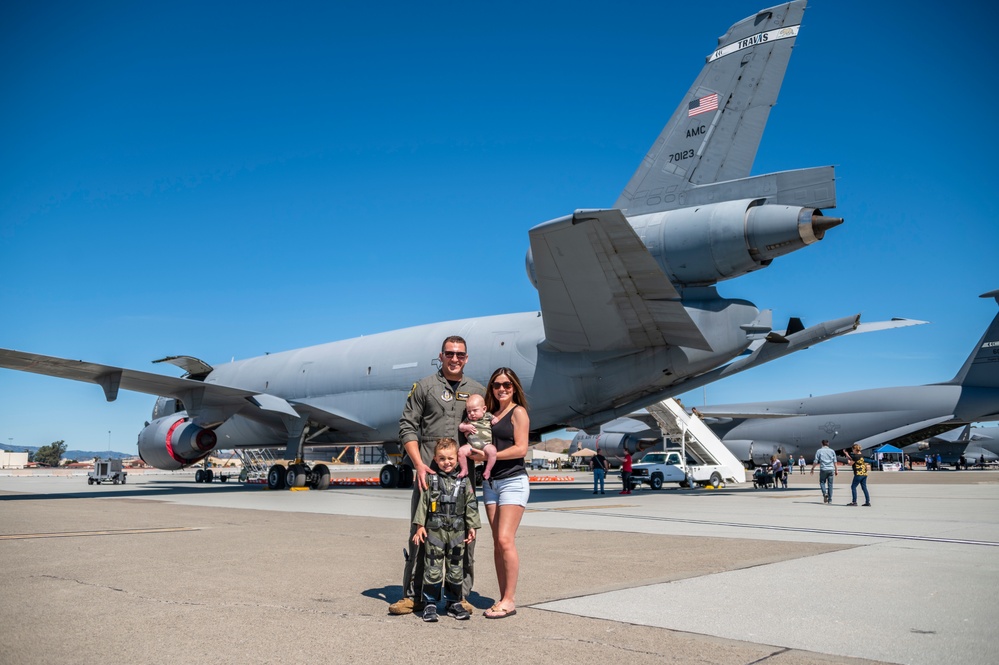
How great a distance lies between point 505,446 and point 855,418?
44438mm

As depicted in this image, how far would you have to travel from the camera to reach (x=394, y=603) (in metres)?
5.44

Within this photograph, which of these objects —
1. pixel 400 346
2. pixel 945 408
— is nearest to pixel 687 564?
pixel 400 346

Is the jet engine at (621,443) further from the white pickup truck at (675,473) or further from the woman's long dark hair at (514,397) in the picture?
the woman's long dark hair at (514,397)

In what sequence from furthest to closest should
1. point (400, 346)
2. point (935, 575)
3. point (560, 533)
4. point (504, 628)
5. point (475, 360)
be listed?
1. point (400, 346)
2. point (475, 360)
3. point (560, 533)
4. point (935, 575)
5. point (504, 628)

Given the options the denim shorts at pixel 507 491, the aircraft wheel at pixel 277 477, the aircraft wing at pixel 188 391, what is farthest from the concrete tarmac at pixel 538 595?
the aircraft wheel at pixel 277 477

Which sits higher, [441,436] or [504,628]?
[441,436]

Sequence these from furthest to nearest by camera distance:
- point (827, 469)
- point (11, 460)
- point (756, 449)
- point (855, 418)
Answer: point (11, 460) < point (756, 449) < point (855, 418) < point (827, 469)

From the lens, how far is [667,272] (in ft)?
51.5

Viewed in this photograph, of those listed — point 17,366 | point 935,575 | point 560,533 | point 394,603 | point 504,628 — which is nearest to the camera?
point 504,628

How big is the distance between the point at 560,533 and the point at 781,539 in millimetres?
Answer: 2838

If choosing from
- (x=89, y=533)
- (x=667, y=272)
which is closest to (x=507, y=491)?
(x=89, y=533)

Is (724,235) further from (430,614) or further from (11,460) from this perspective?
(11,460)

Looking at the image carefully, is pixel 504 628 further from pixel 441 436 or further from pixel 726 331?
pixel 726 331

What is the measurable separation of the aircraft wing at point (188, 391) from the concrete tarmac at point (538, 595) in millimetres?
8475
